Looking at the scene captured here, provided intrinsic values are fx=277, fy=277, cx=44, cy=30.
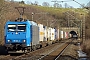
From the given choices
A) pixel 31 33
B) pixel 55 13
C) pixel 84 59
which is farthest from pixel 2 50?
pixel 55 13

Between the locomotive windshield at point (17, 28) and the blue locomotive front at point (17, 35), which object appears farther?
the locomotive windshield at point (17, 28)

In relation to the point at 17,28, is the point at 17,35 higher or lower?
lower

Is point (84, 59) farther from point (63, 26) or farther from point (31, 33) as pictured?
point (63, 26)

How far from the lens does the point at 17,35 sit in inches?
1089

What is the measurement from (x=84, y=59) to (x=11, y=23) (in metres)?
8.24

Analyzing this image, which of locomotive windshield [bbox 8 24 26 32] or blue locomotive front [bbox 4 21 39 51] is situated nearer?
blue locomotive front [bbox 4 21 39 51]

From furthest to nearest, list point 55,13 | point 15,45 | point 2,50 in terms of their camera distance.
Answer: point 55,13
point 2,50
point 15,45

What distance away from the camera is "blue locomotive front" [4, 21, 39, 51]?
89.5 feet

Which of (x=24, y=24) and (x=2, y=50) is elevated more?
(x=24, y=24)

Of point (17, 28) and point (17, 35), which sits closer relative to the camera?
point (17, 35)

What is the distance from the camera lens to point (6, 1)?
4191cm

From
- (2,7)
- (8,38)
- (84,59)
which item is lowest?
(84,59)

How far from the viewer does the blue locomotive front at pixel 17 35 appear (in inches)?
1073

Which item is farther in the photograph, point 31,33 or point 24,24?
point 31,33
